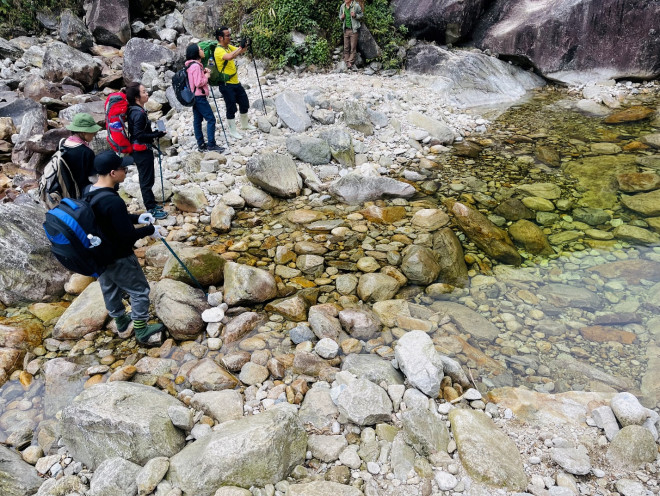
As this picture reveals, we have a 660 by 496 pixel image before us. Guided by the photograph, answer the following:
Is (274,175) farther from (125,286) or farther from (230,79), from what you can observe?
(125,286)

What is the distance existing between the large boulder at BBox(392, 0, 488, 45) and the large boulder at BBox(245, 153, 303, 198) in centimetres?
977

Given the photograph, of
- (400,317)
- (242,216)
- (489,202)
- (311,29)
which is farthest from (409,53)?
(400,317)

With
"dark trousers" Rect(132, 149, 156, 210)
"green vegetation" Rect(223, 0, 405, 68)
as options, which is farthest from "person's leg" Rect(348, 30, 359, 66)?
"dark trousers" Rect(132, 149, 156, 210)

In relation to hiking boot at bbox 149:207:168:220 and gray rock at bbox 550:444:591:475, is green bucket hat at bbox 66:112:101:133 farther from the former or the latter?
gray rock at bbox 550:444:591:475

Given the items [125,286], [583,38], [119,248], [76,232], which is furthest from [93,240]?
[583,38]

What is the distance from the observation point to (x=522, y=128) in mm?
10531

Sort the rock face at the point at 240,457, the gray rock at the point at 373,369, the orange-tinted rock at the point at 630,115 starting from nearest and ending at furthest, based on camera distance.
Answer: the rock face at the point at 240,457
the gray rock at the point at 373,369
the orange-tinted rock at the point at 630,115

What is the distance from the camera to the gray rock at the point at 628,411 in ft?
11.3

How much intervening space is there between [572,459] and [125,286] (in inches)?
177

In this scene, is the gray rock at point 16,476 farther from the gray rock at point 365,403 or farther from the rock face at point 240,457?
the gray rock at point 365,403

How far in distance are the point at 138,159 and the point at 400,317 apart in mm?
4756

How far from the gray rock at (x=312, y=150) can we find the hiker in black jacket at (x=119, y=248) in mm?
4662

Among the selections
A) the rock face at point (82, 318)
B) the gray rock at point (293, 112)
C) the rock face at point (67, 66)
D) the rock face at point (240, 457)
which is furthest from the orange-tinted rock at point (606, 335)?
the rock face at point (67, 66)

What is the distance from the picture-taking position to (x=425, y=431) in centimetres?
343
